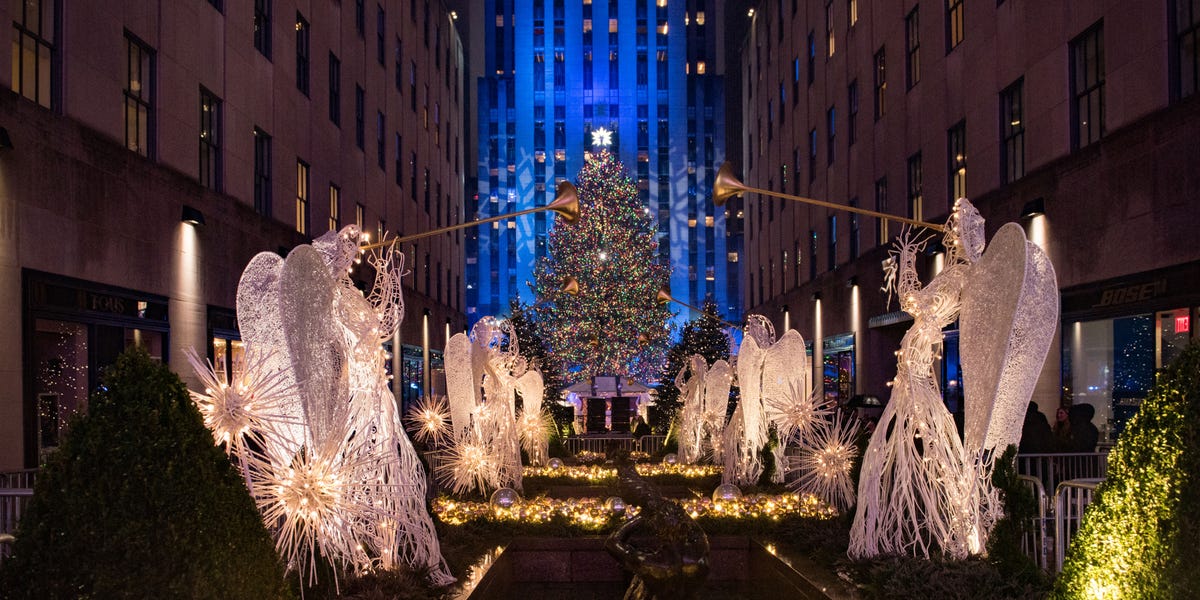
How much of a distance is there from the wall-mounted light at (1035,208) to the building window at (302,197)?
16.8 meters

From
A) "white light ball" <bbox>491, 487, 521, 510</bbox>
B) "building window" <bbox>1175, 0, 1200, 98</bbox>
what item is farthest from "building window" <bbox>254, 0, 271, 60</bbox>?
"building window" <bbox>1175, 0, 1200, 98</bbox>

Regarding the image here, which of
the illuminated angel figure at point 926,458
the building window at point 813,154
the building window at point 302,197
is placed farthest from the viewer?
the building window at point 813,154

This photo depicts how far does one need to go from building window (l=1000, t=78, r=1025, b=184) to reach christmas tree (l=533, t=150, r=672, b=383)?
23.2 metres

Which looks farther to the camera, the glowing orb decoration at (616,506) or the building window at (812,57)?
the building window at (812,57)

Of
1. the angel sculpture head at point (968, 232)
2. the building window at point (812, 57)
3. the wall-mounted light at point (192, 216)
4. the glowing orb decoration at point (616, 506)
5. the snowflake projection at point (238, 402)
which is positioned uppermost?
the building window at point (812, 57)

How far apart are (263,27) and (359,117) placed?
9.68 metres

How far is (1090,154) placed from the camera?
51.3 ft

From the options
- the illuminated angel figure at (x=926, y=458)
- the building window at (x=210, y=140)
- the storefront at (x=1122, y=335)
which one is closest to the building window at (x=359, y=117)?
the building window at (x=210, y=140)

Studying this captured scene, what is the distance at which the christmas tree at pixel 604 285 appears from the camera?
42.1 m

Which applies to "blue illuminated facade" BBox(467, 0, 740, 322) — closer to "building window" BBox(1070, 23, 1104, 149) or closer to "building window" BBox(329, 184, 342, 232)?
"building window" BBox(329, 184, 342, 232)

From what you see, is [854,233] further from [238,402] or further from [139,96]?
[238,402]

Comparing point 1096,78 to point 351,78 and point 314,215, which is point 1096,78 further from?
point 351,78

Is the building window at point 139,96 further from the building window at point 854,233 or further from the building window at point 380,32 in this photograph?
the building window at point 854,233

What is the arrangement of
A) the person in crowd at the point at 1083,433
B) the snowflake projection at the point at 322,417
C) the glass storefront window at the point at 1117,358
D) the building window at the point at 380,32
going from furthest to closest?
the building window at the point at 380,32 → the glass storefront window at the point at 1117,358 → the person in crowd at the point at 1083,433 → the snowflake projection at the point at 322,417
